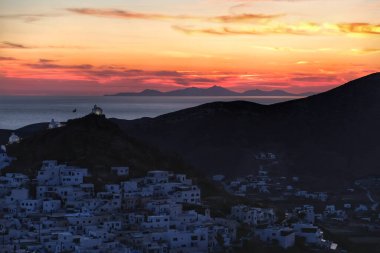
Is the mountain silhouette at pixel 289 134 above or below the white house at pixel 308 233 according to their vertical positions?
above

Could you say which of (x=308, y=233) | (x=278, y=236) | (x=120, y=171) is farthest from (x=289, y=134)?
(x=278, y=236)

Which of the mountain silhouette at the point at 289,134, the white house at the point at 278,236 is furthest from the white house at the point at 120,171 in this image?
the mountain silhouette at the point at 289,134

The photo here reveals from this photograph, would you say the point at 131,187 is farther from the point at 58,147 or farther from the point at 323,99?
the point at 323,99

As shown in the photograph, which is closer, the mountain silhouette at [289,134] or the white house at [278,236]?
the white house at [278,236]

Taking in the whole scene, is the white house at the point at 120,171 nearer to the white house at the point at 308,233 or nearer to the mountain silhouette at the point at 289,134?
the white house at the point at 308,233

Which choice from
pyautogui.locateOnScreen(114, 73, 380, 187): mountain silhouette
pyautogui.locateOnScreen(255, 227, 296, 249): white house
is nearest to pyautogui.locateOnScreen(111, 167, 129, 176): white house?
pyautogui.locateOnScreen(255, 227, 296, 249): white house

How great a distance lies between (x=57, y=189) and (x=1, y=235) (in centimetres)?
977

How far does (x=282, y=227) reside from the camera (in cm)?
4959

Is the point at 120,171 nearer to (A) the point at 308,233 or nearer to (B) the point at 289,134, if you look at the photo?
(A) the point at 308,233

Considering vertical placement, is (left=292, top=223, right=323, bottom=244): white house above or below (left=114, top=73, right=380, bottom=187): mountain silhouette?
below

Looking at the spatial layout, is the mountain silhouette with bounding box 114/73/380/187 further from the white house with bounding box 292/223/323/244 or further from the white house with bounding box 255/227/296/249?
the white house with bounding box 255/227/296/249

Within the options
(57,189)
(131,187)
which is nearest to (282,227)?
(131,187)

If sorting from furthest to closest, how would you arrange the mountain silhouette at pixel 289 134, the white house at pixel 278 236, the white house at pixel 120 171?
1. the mountain silhouette at pixel 289 134
2. the white house at pixel 120 171
3. the white house at pixel 278 236

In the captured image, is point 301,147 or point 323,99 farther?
point 323,99
